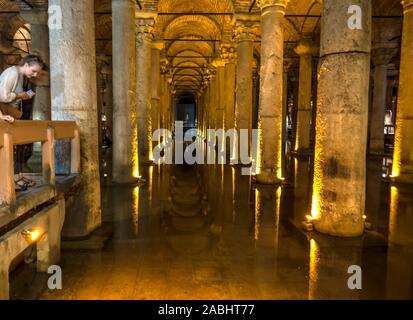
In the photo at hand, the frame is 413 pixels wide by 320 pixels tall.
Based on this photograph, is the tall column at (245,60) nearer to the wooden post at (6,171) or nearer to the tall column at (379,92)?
the tall column at (379,92)

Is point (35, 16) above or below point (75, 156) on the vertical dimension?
above

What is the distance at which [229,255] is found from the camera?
15.9ft

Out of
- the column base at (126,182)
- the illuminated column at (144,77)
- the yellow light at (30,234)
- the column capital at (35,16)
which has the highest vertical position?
the column capital at (35,16)

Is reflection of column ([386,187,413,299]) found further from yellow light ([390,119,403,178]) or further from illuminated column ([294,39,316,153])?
illuminated column ([294,39,316,153])

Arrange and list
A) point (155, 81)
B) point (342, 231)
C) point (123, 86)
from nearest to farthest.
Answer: point (342, 231), point (123, 86), point (155, 81)

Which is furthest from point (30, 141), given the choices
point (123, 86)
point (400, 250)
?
point (123, 86)

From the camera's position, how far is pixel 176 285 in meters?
3.89

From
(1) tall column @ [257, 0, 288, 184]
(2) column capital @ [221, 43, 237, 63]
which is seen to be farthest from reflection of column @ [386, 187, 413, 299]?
(2) column capital @ [221, 43, 237, 63]

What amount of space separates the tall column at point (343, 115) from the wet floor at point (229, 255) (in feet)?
1.46

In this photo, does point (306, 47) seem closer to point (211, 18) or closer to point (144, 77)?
point (211, 18)

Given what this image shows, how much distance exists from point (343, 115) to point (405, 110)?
253 inches

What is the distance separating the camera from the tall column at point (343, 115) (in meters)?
5.34

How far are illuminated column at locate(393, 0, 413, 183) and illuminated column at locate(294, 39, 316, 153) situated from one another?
24.0 ft

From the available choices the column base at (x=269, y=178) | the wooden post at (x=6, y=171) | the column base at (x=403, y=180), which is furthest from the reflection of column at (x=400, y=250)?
the wooden post at (x=6, y=171)
